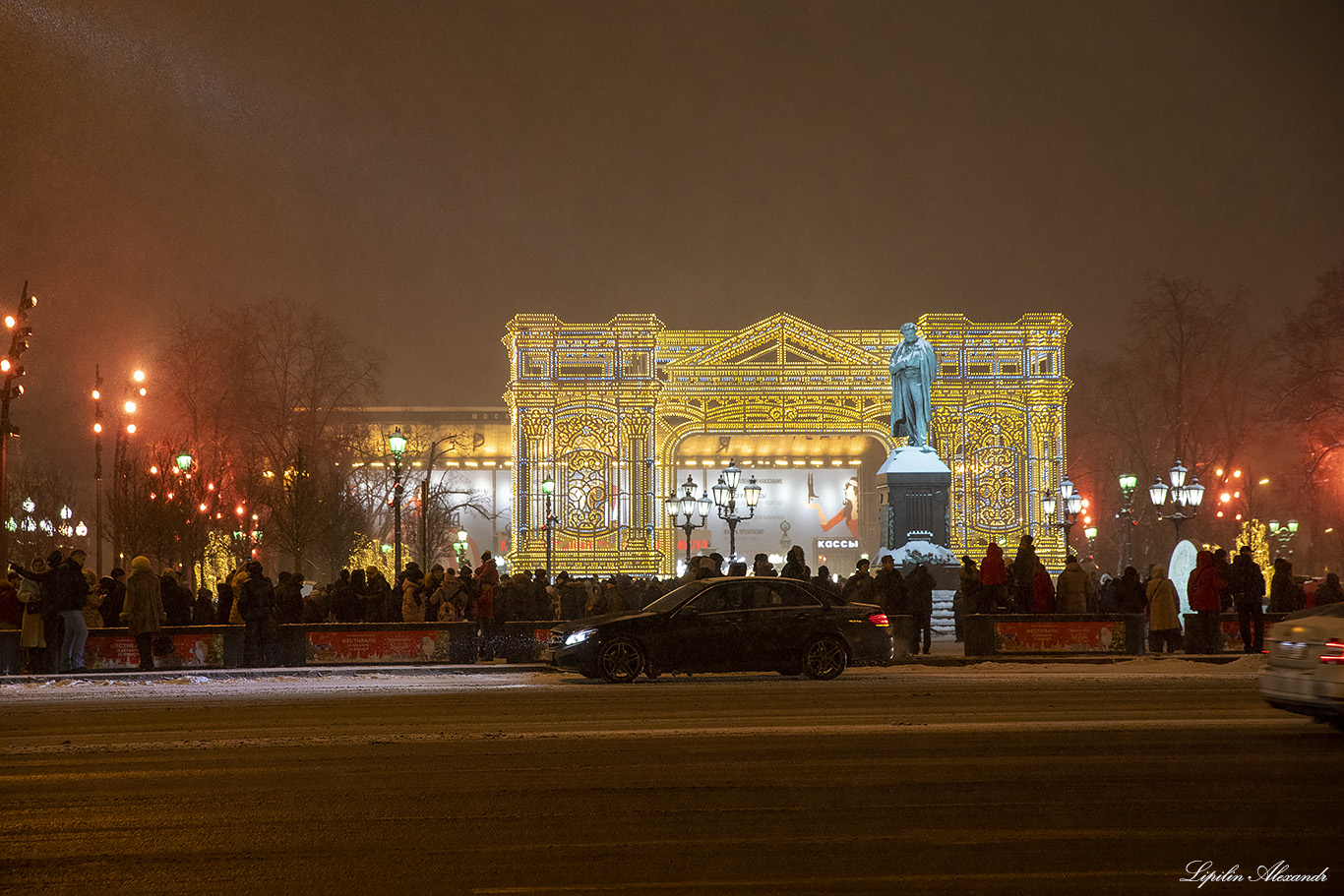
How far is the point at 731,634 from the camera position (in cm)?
1667

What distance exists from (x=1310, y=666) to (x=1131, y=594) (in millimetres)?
13303

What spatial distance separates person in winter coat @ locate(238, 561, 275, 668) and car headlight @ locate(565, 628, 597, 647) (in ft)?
18.9

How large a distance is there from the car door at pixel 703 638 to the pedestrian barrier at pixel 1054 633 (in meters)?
5.53

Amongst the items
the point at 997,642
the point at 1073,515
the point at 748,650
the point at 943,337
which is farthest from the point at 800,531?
the point at 748,650

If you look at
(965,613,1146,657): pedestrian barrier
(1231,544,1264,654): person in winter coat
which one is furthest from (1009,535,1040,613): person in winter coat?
(1231,544,1264,654): person in winter coat

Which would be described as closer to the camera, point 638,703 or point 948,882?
point 948,882

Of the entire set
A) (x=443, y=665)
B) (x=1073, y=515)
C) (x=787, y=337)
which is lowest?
(x=443, y=665)

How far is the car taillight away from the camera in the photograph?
979 centimetres

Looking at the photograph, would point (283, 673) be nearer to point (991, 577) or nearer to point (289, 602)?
point (289, 602)

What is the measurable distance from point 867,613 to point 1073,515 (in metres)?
22.8

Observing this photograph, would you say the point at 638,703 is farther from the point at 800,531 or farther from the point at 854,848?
the point at 800,531

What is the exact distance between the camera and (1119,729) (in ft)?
35.8

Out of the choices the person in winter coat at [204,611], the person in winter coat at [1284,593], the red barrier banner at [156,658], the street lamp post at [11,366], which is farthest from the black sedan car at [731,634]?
the street lamp post at [11,366]

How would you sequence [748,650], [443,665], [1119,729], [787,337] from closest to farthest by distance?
[1119,729], [748,650], [443,665], [787,337]
